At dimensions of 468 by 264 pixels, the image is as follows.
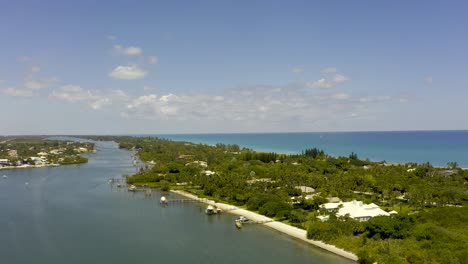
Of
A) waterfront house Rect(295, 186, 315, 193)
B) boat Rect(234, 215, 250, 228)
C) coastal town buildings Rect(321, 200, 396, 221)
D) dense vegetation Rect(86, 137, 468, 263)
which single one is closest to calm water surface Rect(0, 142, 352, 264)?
boat Rect(234, 215, 250, 228)

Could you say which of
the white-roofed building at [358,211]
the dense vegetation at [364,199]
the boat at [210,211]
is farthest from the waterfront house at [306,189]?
the boat at [210,211]

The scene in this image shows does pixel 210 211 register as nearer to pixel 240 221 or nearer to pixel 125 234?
pixel 240 221

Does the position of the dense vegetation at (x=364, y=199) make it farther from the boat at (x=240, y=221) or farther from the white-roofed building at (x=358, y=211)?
the boat at (x=240, y=221)

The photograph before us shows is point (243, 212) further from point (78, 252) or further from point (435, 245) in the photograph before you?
point (435, 245)

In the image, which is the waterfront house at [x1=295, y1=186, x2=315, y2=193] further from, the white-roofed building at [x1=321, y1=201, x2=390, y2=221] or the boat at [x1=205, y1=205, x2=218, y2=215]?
the boat at [x1=205, y1=205, x2=218, y2=215]

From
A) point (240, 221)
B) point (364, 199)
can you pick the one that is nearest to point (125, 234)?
point (240, 221)

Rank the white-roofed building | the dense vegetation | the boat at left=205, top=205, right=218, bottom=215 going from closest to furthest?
the dense vegetation < the white-roofed building < the boat at left=205, top=205, right=218, bottom=215
